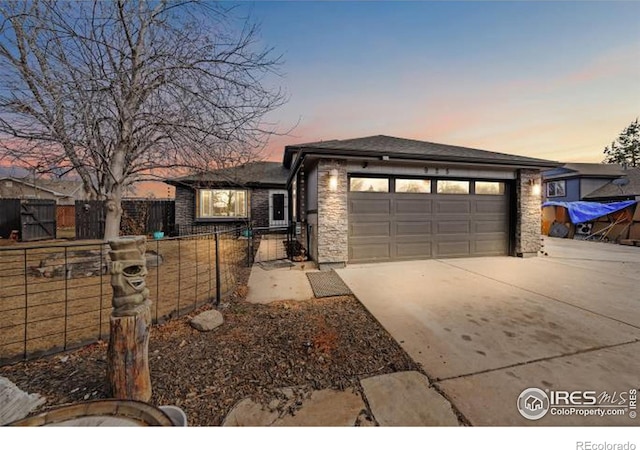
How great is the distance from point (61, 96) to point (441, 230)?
27.5 feet

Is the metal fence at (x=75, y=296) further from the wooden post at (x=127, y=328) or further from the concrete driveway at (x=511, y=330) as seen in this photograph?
the concrete driveway at (x=511, y=330)

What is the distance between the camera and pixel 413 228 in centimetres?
671

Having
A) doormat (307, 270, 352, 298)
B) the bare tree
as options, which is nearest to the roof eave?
the bare tree

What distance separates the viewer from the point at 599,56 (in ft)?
17.2

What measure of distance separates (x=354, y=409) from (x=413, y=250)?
5.59 m

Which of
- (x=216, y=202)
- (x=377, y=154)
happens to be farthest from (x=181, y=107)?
(x=216, y=202)

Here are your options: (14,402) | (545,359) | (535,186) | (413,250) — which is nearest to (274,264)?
(413,250)

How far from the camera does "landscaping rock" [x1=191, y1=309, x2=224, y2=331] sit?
2.85 meters

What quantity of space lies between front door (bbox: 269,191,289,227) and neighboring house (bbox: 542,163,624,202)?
20.0 m

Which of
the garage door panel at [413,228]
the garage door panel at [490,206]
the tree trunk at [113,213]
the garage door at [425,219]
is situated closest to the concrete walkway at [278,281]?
the garage door at [425,219]

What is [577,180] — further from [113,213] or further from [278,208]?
[113,213]

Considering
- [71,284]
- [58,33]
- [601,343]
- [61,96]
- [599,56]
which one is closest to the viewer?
[601,343]

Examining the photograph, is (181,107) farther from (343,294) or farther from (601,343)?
(601,343)

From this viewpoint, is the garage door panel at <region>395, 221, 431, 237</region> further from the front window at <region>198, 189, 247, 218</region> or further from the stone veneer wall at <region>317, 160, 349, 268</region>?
the front window at <region>198, 189, 247, 218</region>
